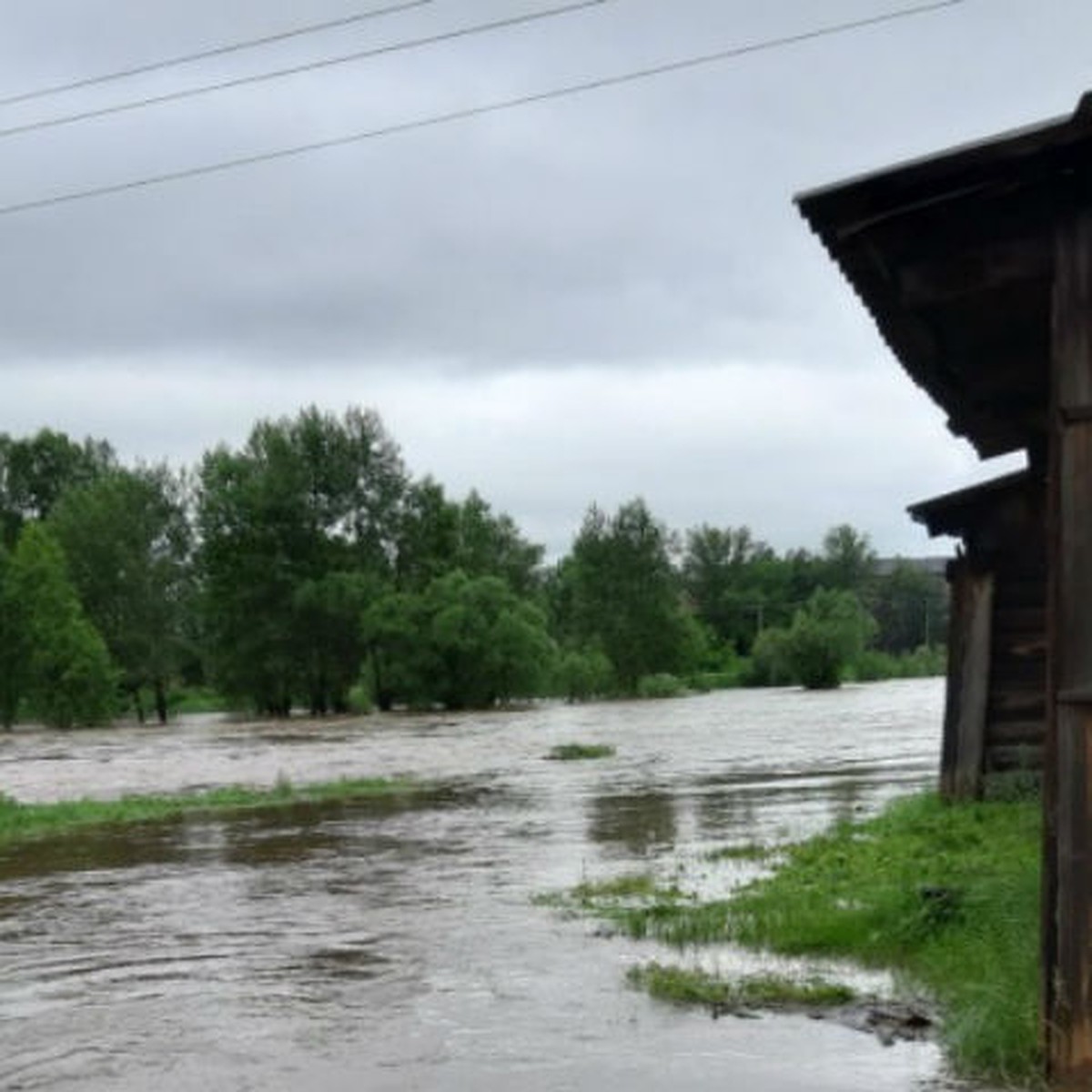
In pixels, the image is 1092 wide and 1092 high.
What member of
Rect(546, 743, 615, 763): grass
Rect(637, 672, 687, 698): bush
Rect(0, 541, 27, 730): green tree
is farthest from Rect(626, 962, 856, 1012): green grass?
Rect(637, 672, 687, 698): bush

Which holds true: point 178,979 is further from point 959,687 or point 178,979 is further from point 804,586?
point 804,586

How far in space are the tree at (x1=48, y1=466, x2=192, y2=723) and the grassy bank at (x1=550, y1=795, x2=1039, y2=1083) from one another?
71.2 metres

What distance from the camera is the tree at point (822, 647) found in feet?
317

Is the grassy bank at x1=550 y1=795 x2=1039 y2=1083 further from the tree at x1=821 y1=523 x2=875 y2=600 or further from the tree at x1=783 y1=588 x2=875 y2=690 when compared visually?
the tree at x1=821 y1=523 x2=875 y2=600

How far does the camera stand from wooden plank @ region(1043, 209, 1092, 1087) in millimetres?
6027

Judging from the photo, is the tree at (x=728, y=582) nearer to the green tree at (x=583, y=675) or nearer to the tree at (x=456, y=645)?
the green tree at (x=583, y=675)

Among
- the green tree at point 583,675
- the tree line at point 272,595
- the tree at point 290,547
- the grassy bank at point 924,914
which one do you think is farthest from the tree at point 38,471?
the grassy bank at point 924,914

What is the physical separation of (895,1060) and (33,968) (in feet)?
22.2

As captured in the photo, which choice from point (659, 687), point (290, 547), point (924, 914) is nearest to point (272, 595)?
point (290, 547)

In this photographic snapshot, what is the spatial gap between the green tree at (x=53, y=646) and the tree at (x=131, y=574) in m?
7.30

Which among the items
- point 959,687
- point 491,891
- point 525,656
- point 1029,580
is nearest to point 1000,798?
point 959,687

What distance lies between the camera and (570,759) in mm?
39031

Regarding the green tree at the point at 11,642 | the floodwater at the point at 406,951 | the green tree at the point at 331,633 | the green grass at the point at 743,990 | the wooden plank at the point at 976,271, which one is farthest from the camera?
the green tree at the point at 331,633

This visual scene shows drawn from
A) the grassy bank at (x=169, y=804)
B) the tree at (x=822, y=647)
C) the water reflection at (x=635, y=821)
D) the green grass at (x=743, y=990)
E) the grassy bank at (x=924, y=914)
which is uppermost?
the tree at (x=822, y=647)
